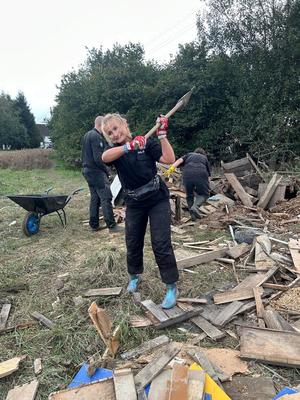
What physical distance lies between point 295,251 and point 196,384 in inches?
119

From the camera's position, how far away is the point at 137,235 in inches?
146

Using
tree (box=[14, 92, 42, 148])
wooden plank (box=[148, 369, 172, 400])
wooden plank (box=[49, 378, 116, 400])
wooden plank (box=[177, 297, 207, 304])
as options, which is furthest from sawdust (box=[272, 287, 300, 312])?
tree (box=[14, 92, 42, 148])

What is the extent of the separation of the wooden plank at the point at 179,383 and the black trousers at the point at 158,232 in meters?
1.16

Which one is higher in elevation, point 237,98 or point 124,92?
point 124,92

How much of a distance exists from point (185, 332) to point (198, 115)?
14267 millimetres

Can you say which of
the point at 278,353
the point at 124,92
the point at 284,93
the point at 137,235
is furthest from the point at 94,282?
the point at 124,92

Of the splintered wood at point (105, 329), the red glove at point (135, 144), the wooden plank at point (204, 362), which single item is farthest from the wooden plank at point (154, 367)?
the red glove at point (135, 144)

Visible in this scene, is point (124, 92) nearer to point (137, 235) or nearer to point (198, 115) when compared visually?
point (198, 115)

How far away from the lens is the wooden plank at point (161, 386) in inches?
91.3

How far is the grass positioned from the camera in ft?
9.80

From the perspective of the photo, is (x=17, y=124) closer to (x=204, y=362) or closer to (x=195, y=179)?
(x=195, y=179)

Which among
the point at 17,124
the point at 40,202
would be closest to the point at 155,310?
the point at 40,202

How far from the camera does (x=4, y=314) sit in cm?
368

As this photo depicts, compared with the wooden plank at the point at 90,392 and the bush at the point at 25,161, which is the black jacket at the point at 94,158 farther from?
the bush at the point at 25,161
